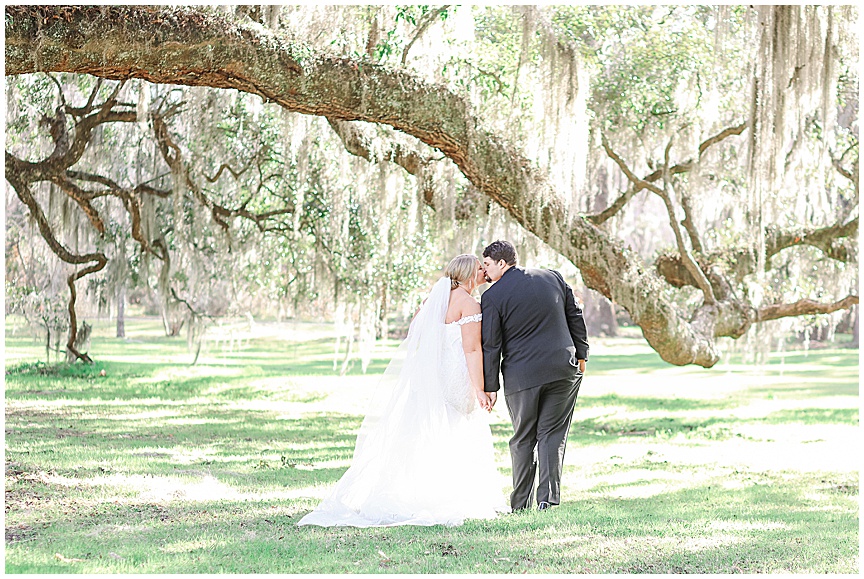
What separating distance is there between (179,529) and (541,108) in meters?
4.86

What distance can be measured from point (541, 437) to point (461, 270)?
1.07 meters

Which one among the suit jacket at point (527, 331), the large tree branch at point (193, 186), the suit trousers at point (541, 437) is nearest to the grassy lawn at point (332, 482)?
the suit trousers at point (541, 437)

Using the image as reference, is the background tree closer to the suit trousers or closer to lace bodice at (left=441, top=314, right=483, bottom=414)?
lace bodice at (left=441, top=314, right=483, bottom=414)

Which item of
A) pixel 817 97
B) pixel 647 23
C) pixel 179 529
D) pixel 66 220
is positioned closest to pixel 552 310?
pixel 179 529

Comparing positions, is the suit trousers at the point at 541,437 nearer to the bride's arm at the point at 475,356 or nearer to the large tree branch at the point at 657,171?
the bride's arm at the point at 475,356

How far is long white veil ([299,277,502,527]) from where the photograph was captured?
15.8 feet

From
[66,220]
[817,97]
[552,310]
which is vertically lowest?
[552,310]

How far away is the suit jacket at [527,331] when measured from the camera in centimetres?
501

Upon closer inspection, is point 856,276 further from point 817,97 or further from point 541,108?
point 541,108

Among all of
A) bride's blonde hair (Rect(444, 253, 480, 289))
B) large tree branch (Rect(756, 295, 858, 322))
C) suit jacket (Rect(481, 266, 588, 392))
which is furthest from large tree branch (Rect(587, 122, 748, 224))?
suit jacket (Rect(481, 266, 588, 392))

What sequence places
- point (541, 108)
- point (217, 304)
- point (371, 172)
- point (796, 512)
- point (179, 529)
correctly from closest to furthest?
point (179, 529), point (796, 512), point (541, 108), point (371, 172), point (217, 304)

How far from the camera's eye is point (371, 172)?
9.34 meters

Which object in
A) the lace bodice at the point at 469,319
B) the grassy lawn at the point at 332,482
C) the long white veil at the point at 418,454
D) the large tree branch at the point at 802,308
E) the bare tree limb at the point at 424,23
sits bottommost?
the grassy lawn at the point at 332,482

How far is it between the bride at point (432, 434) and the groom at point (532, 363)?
14 centimetres
